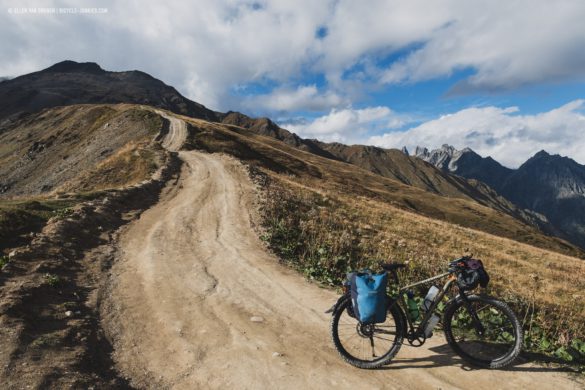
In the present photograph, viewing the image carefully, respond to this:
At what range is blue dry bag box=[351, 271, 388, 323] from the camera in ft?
25.3

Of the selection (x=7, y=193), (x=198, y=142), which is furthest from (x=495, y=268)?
(x=7, y=193)

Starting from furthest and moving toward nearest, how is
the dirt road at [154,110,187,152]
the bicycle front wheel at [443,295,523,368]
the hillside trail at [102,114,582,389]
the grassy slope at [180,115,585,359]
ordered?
the dirt road at [154,110,187,152]
the grassy slope at [180,115,585,359]
the bicycle front wheel at [443,295,523,368]
the hillside trail at [102,114,582,389]

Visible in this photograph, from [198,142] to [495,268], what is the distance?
50.0m

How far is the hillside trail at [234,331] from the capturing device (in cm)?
768

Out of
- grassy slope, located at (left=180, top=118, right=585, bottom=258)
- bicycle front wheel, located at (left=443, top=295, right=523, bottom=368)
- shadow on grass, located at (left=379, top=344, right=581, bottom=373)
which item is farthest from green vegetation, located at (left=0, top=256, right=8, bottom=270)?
grassy slope, located at (left=180, top=118, right=585, bottom=258)

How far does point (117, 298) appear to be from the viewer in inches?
437

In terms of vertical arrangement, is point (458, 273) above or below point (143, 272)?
above

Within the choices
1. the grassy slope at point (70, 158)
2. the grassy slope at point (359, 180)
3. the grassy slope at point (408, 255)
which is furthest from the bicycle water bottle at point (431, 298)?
the grassy slope at point (359, 180)

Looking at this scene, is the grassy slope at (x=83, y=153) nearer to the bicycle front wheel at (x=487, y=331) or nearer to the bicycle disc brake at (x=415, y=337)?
the bicycle disc brake at (x=415, y=337)

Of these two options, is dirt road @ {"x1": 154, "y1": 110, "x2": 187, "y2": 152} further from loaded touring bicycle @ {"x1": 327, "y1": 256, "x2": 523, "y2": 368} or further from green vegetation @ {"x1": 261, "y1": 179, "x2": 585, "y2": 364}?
loaded touring bicycle @ {"x1": 327, "y1": 256, "x2": 523, "y2": 368}

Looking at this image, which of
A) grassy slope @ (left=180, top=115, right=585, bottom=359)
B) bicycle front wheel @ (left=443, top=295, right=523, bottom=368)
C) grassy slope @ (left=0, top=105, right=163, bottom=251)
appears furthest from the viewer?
grassy slope @ (left=0, top=105, right=163, bottom=251)

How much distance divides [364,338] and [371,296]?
1.59 meters

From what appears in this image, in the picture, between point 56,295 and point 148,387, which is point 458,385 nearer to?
point 148,387

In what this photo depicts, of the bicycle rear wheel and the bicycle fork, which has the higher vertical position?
the bicycle fork
